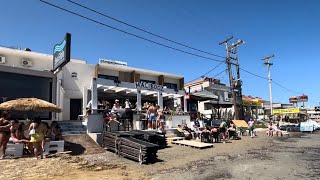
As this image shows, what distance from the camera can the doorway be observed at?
81.6 feet

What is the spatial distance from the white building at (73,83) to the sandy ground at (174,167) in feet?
19.1

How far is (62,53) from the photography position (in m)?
17.7

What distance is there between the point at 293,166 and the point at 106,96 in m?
17.4

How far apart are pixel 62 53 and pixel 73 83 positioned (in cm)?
704

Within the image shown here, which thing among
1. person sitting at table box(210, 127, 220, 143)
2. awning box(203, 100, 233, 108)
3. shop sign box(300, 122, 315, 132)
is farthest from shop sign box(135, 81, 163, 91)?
shop sign box(300, 122, 315, 132)

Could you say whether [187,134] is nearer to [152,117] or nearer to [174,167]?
[152,117]

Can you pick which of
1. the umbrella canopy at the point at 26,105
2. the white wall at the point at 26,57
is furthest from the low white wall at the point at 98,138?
the white wall at the point at 26,57

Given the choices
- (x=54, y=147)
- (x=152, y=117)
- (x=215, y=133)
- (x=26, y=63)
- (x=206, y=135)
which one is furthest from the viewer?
(x=26, y=63)

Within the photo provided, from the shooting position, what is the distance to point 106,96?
25.3 m

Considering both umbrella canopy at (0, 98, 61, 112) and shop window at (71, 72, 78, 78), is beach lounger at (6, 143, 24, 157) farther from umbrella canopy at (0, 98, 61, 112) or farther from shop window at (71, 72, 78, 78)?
shop window at (71, 72, 78, 78)

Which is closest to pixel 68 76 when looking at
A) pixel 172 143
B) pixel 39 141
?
pixel 172 143

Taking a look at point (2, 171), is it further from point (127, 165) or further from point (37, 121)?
point (127, 165)

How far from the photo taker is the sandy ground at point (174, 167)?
368 inches

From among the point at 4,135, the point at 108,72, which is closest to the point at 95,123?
the point at 4,135
